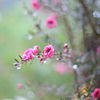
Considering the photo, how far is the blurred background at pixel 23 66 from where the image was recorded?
3.04 feet

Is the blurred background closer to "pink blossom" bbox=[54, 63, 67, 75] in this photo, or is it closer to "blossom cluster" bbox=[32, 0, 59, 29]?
"pink blossom" bbox=[54, 63, 67, 75]

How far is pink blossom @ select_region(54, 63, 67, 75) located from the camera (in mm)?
1003

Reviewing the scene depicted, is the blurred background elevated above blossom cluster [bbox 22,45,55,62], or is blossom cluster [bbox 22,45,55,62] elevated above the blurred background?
the blurred background

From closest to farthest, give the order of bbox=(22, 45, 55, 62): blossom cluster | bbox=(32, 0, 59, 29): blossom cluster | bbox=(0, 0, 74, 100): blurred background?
bbox=(22, 45, 55, 62): blossom cluster, bbox=(32, 0, 59, 29): blossom cluster, bbox=(0, 0, 74, 100): blurred background

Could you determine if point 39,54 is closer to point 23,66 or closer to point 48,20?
point 48,20

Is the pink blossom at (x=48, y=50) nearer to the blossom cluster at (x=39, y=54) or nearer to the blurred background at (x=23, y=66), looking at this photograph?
the blossom cluster at (x=39, y=54)

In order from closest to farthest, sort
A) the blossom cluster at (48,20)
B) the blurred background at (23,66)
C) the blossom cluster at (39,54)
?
the blossom cluster at (39,54) → the blossom cluster at (48,20) → the blurred background at (23,66)

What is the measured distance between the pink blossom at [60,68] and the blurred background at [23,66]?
0.02 meters

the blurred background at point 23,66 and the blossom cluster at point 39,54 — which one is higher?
the blurred background at point 23,66

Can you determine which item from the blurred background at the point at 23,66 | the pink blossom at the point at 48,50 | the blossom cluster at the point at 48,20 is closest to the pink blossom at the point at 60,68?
the blurred background at the point at 23,66

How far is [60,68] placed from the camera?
3.27 feet

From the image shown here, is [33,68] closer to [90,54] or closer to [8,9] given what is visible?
[90,54]

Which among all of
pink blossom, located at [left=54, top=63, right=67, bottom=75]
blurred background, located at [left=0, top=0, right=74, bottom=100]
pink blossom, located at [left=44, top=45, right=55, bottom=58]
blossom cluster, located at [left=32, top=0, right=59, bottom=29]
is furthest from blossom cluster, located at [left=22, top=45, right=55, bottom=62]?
pink blossom, located at [left=54, top=63, right=67, bottom=75]

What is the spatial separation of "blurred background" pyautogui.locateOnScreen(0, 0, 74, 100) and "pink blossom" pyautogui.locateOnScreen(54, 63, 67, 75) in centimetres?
2
